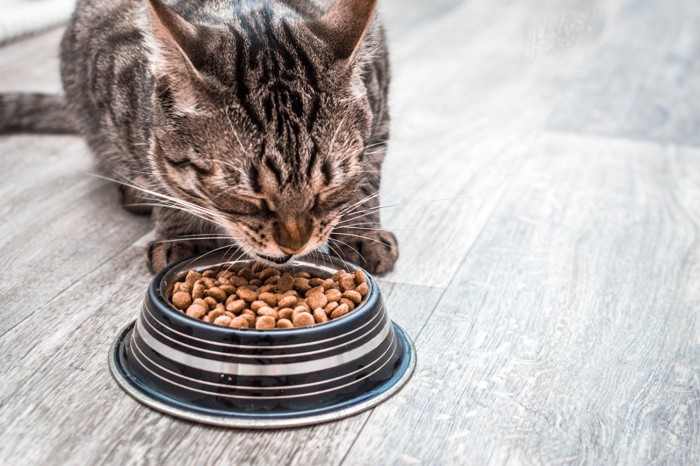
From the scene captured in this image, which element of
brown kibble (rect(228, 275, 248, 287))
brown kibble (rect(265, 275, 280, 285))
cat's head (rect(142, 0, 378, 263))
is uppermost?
cat's head (rect(142, 0, 378, 263))

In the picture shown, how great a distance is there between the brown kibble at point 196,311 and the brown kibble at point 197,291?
0.15ft

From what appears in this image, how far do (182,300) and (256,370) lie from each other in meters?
0.18

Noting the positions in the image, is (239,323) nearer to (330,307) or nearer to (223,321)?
(223,321)

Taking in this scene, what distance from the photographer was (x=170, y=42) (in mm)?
1197

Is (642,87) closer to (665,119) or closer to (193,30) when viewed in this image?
(665,119)

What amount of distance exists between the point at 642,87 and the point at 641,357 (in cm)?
182

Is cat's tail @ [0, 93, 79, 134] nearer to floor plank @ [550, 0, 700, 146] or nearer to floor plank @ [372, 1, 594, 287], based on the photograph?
floor plank @ [372, 1, 594, 287]

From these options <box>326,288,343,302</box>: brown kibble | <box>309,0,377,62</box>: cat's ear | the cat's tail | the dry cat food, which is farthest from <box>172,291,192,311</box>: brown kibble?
the cat's tail

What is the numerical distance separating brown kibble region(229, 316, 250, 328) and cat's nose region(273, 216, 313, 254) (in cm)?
15


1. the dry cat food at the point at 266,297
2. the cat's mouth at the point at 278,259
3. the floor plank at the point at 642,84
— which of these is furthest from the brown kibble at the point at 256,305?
the floor plank at the point at 642,84

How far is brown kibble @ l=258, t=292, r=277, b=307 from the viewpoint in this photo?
125 cm

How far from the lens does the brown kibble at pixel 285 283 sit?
1311 millimetres

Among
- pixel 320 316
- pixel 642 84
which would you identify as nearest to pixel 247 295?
pixel 320 316

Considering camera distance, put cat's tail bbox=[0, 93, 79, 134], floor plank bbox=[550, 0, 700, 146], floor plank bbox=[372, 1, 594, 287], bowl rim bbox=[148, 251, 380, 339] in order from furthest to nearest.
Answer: floor plank bbox=[550, 0, 700, 146] < cat's tail bbox=[0, 93, 79, 134] < floor plank bbox=[372, 1, 594, 287] < bowl rim bbox=[148, 251, 380, 339]
